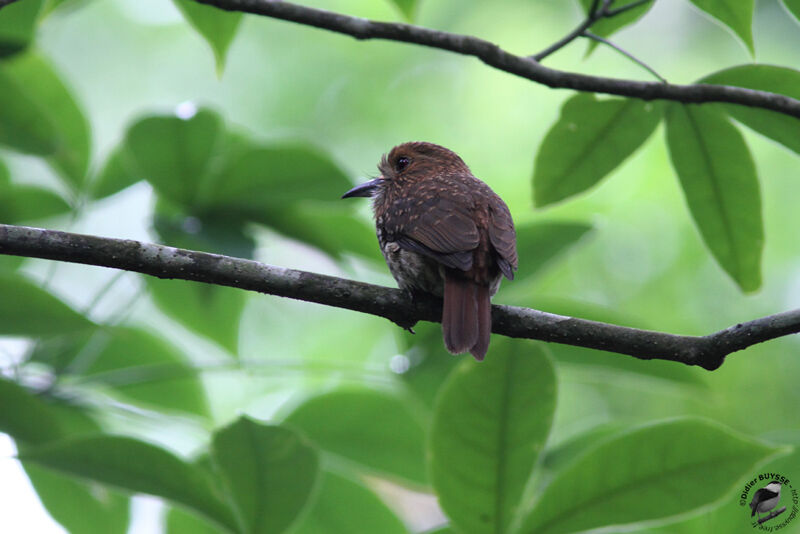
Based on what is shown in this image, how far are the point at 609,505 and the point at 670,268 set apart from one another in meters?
4.93

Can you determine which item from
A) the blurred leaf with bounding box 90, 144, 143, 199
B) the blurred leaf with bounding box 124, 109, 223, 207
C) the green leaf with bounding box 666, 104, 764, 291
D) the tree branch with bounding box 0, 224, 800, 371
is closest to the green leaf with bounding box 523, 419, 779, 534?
the tree branch with bounding box 0, 224, 800, 371

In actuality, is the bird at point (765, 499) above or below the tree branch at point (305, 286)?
below

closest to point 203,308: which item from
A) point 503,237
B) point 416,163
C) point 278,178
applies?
point 278,178

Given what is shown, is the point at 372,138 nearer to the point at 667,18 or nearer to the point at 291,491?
the point at 667,18

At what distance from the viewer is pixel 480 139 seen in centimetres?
740

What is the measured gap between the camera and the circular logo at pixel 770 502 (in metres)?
1.92

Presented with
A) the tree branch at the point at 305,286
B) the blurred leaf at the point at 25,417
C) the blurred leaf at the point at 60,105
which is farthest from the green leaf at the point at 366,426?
the blurred leaf at the point at 60,105

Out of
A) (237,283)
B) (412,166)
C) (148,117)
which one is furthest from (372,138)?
(237,283)

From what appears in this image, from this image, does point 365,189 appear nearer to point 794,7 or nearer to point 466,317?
point 466,317

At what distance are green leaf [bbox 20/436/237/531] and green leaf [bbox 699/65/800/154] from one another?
1586 mm

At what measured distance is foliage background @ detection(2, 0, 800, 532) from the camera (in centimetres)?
570

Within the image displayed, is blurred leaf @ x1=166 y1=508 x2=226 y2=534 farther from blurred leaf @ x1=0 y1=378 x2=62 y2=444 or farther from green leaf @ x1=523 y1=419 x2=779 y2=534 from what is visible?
green leaf @ x1=523 y1=419 x2=779 y2=534

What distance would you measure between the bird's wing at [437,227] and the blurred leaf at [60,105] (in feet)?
3.26

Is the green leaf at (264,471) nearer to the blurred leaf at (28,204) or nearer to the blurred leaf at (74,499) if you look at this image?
the blurred leaf at (74,499)
